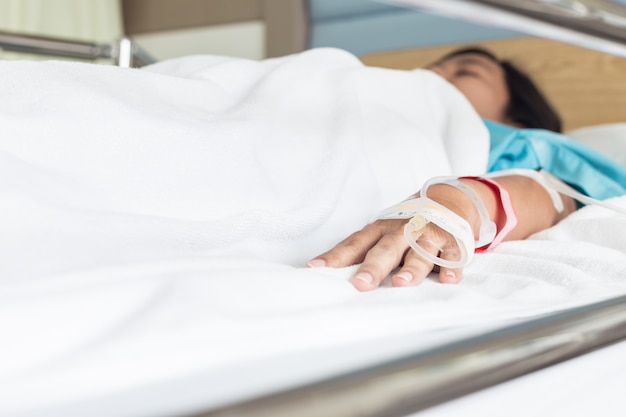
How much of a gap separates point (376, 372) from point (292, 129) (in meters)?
0.56

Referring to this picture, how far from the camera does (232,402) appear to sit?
248 mm

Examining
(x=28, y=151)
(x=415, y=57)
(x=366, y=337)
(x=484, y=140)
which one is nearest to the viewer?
(x=366, y=337)

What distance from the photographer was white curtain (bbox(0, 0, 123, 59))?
259 centimetres

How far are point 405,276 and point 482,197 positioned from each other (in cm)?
27

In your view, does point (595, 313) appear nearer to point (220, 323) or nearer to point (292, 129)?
point (220, 323)

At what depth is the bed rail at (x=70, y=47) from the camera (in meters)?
1.28

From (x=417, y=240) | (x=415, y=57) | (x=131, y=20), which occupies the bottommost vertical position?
(x=131, y=20)

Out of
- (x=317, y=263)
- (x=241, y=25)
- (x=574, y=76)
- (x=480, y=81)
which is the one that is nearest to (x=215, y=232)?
(x=317, y=263)

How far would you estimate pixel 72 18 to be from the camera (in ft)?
8.96

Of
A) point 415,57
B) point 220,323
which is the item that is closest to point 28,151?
point 220,323

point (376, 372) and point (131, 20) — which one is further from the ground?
point (376, 372)

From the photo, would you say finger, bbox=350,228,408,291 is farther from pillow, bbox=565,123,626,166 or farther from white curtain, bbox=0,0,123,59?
white curtain, bbox=0,0,123,59

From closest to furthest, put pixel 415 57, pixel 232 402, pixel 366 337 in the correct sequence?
1. pixel 232 402
2. pixel 366 337
3. pixel 415 57

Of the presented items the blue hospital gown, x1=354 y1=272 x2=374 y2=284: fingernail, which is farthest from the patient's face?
x1=354 y1=272 x2=374 y2=284: fingernail
